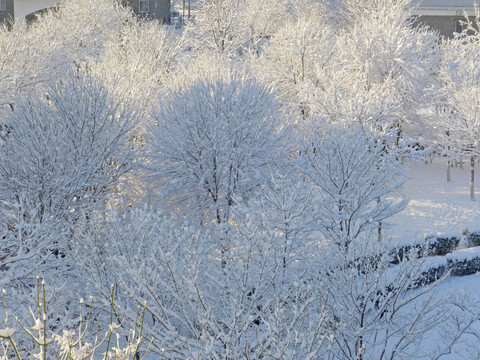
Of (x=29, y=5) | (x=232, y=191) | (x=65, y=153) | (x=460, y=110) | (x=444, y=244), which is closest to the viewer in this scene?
(x=65, y=153)

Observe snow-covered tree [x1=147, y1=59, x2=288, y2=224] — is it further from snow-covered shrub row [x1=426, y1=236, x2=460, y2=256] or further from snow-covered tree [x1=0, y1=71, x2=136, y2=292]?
snow-covered shrub row [x1=426, y1=236, x2=460, y2=256]

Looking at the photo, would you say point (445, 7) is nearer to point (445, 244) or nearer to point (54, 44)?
point (54, 44)

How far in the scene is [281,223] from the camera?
41.3 ft

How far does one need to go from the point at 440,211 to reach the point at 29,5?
47.8 m

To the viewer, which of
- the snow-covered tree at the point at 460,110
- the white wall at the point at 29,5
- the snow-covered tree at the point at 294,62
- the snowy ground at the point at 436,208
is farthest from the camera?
the white wall at the point at 29,5

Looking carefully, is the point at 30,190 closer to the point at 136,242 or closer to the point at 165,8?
the point at 136,242

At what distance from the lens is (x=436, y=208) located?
94.4 ft

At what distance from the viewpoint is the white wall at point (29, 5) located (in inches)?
2277

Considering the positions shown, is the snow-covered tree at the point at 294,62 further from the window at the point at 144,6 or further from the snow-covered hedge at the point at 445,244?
the window at the point at 144,6

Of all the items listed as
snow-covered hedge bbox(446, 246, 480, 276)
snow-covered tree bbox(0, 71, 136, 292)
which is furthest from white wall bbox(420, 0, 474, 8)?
snow-covered tree bbox(0, 71, 136, 292)

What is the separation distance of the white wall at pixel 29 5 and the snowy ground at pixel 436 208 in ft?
137

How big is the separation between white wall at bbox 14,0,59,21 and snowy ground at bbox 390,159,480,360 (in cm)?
4167

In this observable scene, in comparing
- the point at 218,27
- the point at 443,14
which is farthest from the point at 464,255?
the point at 443,14

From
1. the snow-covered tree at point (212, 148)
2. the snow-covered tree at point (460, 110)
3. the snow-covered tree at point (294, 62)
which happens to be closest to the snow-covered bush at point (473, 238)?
the snow-covered tree at point (460, 110)
